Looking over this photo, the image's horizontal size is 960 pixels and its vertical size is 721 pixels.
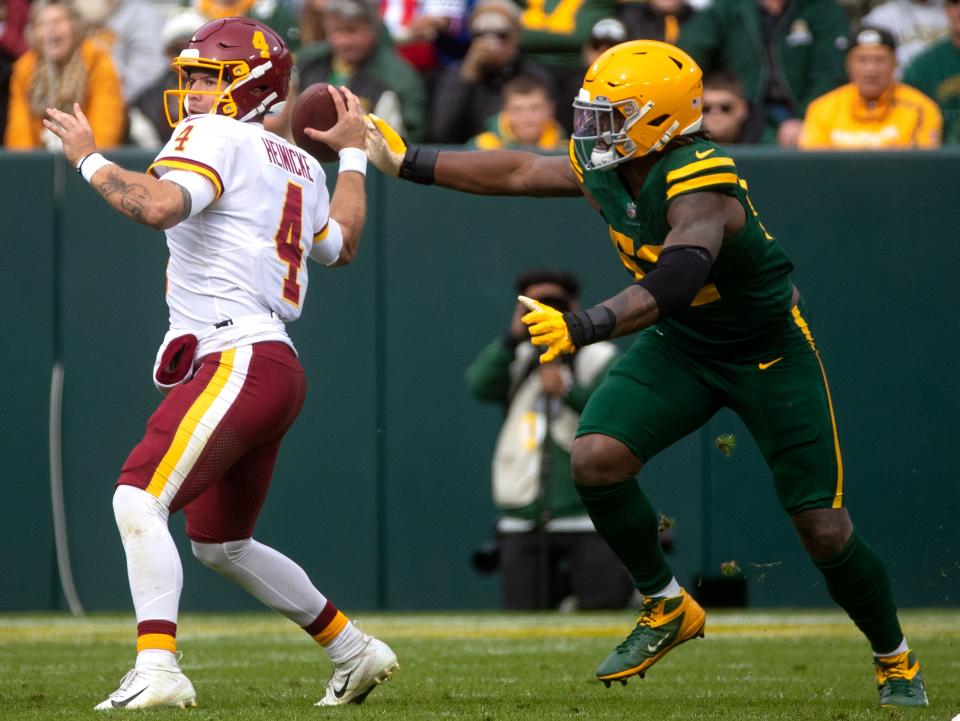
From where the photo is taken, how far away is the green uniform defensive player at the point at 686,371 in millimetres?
4996

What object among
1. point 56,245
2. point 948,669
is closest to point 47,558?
point 56,245

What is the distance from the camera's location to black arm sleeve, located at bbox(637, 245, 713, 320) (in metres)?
4.52

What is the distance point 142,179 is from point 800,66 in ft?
20.3

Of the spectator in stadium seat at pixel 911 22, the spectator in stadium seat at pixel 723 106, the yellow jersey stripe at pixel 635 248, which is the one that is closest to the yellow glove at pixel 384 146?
the yellow jersey stripe at pixel 635 248

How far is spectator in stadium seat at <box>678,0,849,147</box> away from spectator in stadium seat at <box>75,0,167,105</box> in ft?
11.1

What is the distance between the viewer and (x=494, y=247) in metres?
9.32

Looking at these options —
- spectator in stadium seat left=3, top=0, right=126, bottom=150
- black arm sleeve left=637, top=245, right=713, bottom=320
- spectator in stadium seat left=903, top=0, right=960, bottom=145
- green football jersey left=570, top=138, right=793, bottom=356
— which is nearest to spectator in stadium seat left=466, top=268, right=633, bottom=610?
spectator in stadium seat left=903, top=0, right=960, bottom=145

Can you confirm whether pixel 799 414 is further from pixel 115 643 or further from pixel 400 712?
pixel 115 643

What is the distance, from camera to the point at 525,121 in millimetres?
9500

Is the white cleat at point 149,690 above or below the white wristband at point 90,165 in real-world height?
below

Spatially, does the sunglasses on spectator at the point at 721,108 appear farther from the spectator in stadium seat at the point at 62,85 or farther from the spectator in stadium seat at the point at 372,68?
the spectator in stadium seat at the point at 62,85

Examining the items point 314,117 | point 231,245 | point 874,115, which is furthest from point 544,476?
point 231,245

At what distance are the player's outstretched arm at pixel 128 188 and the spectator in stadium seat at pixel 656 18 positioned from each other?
5.71 metres

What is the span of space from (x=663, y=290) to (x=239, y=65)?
1439 millimetres
